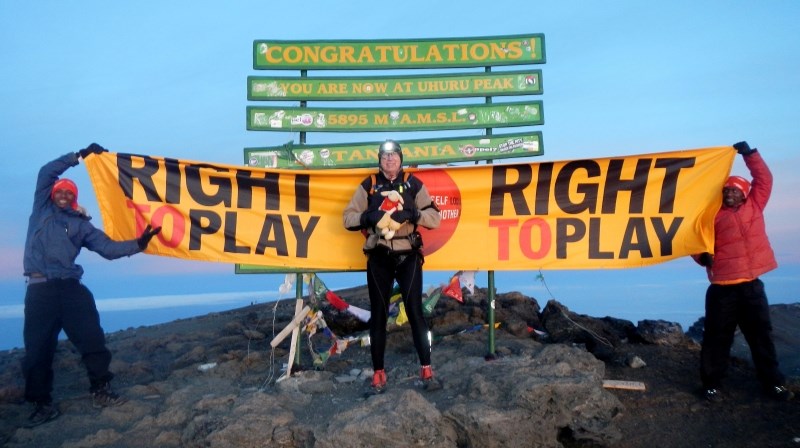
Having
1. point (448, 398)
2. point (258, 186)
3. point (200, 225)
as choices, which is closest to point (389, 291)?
point (448, 398)

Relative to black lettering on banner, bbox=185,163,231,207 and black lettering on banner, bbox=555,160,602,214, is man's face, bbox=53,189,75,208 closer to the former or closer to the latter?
black lettering on banner, bbox=185,163,231,207

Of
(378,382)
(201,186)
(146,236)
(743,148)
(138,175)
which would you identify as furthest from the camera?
(201,186)

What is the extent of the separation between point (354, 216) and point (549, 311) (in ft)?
14.5

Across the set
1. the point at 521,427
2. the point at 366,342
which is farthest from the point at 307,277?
the point at 521,427

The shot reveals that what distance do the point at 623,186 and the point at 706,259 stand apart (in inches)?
47.3

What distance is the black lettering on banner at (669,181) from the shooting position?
7.55m

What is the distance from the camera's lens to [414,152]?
8.31 meters

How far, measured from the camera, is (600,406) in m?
6.23

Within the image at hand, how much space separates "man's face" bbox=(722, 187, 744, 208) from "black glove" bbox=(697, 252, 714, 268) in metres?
0.59

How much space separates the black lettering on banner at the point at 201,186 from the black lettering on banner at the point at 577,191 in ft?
12.6

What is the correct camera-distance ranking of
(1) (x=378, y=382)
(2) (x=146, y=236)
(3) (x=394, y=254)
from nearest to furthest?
(3) (x=394, y=254)
(1) (x=378, y=382)
(2) (x=146, y=236)

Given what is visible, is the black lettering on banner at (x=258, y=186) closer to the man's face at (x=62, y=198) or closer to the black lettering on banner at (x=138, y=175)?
the black lettering on banner at (x=138, y=175)

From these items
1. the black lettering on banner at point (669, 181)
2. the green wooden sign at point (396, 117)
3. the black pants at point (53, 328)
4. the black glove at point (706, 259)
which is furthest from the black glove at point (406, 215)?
the black pants at point (53, 328)

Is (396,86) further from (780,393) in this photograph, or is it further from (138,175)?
(780,393)
